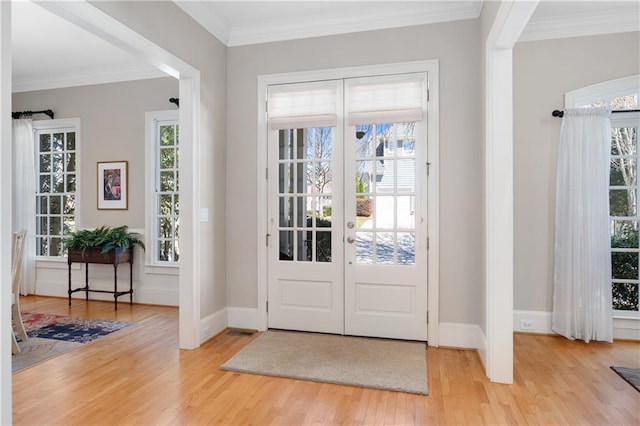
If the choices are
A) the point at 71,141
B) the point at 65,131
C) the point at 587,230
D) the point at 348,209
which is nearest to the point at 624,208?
the point at 587,230

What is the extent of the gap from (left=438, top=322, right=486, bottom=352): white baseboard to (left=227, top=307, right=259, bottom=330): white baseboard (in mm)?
1799

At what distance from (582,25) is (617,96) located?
76 centimetres

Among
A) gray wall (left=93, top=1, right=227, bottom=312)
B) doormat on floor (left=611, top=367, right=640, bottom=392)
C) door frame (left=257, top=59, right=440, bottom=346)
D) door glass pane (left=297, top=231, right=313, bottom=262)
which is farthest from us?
door glass pane (left=297, top=231, right=313, bottom=262)

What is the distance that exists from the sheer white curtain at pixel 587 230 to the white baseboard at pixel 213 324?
3.26 meters

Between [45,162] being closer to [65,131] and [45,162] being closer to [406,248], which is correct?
[65,131]

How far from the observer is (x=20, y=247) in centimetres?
328

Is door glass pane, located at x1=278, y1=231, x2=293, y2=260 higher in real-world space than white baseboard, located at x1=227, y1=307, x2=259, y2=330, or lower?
higher

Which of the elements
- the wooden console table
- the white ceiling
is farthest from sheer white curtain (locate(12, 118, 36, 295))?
the white ceiling

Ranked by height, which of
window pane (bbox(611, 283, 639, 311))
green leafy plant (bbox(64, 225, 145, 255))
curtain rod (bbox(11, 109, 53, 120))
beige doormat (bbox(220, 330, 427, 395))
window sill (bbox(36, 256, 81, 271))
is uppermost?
curtain rod (bbox(11, 109, 53, 120))

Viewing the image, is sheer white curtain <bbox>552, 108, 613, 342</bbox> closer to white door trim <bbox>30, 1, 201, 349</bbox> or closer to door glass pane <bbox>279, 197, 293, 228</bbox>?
door glass pane <bbox>279, 197, 293, 228</bbox>

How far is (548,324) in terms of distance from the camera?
367 cm

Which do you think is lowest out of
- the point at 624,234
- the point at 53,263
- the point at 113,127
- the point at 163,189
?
the point at 53,263

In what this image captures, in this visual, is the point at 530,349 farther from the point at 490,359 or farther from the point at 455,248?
the point at 455,248

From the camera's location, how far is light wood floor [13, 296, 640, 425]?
88.4 inches
